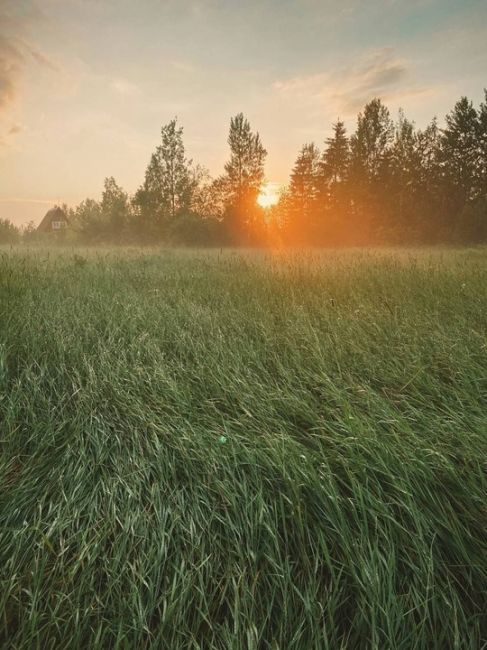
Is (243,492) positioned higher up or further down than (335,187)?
further down

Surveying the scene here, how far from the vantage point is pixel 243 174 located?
34125 millimetres

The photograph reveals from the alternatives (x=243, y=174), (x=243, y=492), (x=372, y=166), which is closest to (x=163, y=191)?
(x=243, y=174)

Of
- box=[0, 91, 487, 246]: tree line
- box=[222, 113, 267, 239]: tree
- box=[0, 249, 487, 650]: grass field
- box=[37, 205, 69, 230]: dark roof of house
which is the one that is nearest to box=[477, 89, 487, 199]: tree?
box=[0, 91, 487, 246]: tree line

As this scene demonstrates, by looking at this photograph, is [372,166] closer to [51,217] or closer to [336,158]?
[336,158]

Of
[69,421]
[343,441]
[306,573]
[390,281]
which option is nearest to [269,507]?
[306,573]

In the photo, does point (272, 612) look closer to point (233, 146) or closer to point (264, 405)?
point (264, 405)

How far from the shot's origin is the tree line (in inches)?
1128

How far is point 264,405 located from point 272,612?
3.30ft

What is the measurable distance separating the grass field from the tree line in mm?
A: 28698

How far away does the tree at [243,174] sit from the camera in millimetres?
32906

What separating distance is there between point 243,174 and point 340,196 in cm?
1106

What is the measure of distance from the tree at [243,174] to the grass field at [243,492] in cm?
3154

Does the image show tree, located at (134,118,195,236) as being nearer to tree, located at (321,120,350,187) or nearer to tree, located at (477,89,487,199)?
tree, located at (321,120,350,187)

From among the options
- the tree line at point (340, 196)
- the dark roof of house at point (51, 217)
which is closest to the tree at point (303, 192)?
the tree line at point (340, 196)
